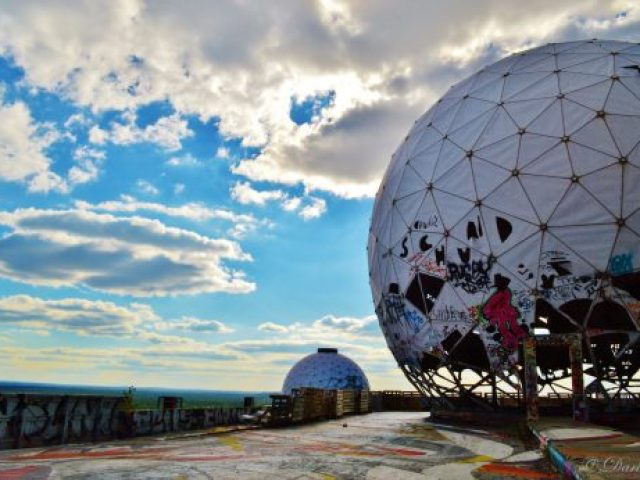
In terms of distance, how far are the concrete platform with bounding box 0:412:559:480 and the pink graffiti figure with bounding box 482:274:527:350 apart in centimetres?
323

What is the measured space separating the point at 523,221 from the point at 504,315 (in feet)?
11.0

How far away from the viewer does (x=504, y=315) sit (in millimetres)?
17625

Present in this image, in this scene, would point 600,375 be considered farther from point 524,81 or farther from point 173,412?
point 173,412

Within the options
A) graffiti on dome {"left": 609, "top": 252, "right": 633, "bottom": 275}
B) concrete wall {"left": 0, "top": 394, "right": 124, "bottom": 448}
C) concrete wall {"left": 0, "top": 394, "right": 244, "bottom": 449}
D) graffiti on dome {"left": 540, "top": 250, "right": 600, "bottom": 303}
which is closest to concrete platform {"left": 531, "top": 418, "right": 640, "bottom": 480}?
graffiti on dome {"left": 540, "top": 250, "right": 600, "bottom": 303}

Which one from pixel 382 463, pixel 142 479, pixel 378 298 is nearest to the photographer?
pixel 142 479

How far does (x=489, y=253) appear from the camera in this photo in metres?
18.0

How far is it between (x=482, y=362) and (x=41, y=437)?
15.8 m

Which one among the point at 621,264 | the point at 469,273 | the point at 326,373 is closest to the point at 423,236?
the point at 469,273

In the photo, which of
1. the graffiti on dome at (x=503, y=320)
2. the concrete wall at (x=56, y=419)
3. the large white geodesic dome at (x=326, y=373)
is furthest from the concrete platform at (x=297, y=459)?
the large white geodesic dome at (x=326, y=373)

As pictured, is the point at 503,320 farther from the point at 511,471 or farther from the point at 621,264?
the point at 511,471

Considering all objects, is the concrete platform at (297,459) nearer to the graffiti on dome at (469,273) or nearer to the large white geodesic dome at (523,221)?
the large white geodesic dome at (523,221)

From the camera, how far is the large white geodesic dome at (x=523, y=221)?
16.8 m

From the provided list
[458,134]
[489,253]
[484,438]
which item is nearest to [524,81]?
[458,134]

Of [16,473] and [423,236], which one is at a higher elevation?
[423,236]
